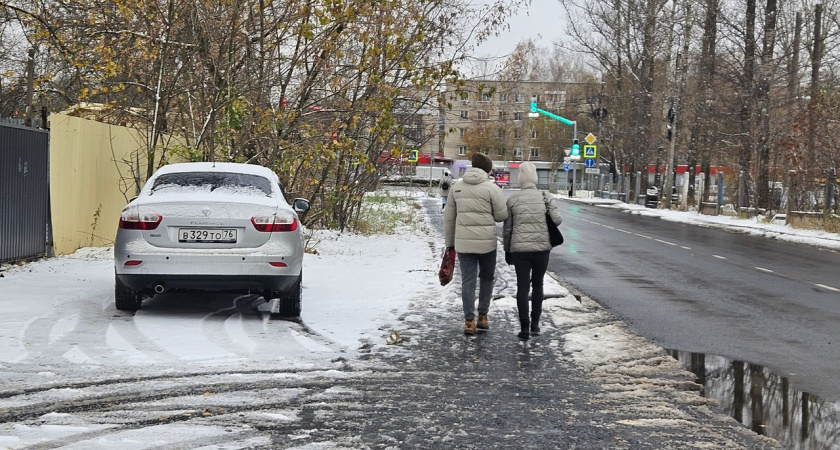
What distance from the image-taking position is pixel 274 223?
955cm

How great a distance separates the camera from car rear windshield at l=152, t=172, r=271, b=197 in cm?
1002

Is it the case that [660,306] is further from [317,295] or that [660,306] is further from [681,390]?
[681,390]

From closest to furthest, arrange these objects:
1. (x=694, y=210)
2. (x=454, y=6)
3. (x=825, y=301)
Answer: (x=825, y=301) → (x=454, y=6) → (x=694, y=210)

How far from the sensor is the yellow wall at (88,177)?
46.2ft

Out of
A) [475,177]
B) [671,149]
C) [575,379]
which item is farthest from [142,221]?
[671,149]

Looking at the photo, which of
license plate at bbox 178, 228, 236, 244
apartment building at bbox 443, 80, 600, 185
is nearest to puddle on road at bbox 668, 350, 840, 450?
license plate at bbox 178, 228, 236, 244

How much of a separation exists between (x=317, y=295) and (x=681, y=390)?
5741 mm

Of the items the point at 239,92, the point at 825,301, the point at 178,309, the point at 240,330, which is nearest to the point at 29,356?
the point at 240,330

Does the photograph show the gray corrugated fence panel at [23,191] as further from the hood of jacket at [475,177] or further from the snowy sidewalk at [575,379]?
the hood of jacket at [475,177]

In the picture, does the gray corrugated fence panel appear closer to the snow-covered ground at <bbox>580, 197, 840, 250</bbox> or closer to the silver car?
the silver car

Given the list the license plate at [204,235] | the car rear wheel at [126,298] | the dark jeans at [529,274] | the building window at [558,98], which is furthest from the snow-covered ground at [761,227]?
the building window at [558,98]

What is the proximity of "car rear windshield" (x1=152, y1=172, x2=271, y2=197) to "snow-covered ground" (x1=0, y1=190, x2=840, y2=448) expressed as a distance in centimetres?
123

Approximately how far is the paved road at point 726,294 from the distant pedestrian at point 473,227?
5.70ft

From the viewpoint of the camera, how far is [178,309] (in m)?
10.4
